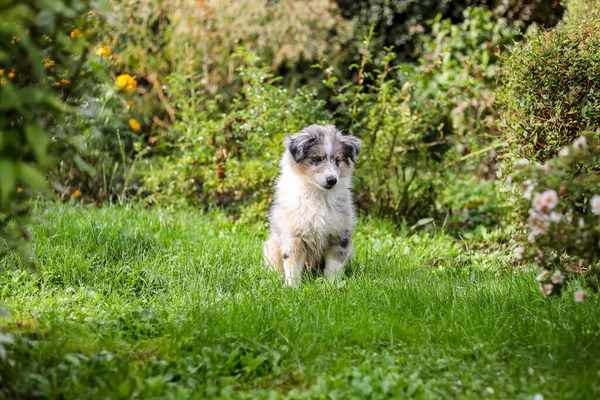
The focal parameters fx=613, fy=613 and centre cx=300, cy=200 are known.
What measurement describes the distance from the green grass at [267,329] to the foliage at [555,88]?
3.44ft


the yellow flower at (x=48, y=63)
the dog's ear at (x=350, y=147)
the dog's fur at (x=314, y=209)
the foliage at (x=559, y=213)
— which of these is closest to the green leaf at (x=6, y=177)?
the yellow flower at (x=48, y=63)

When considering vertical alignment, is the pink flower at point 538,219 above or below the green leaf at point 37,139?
below

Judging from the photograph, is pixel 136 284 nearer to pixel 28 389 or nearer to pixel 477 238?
pixel 28 389

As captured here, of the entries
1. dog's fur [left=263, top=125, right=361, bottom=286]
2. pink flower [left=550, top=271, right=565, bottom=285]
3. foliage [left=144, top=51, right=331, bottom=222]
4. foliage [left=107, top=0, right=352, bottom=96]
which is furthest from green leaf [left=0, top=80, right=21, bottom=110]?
foliage [left=107, top=0, right=352, bottom=96]

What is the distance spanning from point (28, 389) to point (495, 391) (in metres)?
2.00

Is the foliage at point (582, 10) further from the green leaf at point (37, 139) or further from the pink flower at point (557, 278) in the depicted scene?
the green leaf at point (37, 139)

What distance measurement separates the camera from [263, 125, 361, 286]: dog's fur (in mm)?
4551

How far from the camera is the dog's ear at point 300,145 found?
15.2 feet

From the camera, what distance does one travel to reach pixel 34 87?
94.3 inches

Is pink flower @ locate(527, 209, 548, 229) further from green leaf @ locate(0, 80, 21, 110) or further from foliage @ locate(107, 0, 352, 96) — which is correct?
foliage @ locate(107, 0, 352, 96)

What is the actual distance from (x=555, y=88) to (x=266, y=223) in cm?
298

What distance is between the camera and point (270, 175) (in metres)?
6.25

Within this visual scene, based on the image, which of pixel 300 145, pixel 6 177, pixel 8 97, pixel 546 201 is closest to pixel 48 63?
pixel 8 97

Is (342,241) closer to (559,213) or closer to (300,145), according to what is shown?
(300,145)
